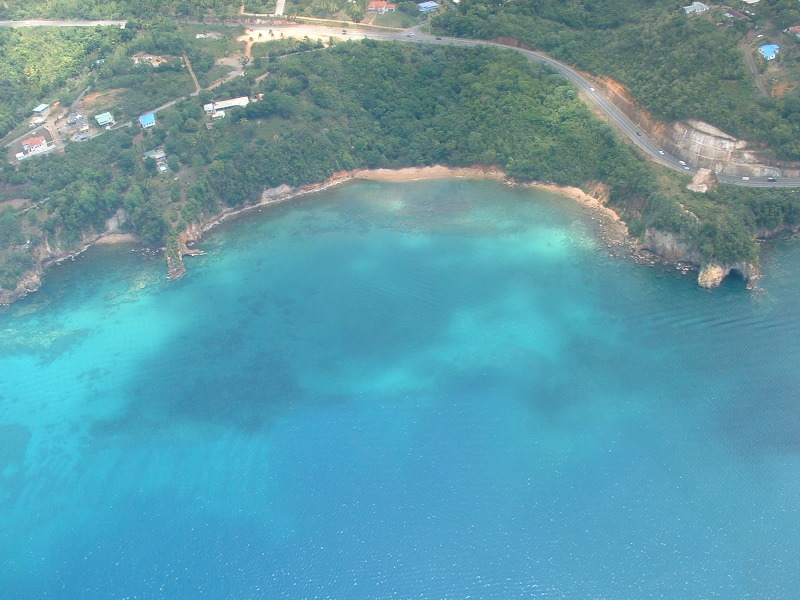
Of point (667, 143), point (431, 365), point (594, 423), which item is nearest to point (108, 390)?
point (431, 365)

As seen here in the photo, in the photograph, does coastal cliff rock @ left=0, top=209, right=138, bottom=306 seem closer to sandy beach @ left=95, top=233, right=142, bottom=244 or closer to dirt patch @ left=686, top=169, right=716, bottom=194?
sandy beach @ left=95, top=233, right=142, bottom=244

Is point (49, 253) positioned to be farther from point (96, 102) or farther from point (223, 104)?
point (223, 104)

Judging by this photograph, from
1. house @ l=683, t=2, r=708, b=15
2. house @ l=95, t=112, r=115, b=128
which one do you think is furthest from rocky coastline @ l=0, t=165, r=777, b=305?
house @ l=683, t=2, r=708, b=15

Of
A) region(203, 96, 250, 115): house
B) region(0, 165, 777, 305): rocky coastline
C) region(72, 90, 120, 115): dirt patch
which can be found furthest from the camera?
region(72, 90, 120, 115): dirt patch

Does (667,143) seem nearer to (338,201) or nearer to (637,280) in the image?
(637,280)

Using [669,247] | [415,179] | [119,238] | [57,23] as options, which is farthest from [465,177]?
[57,23]

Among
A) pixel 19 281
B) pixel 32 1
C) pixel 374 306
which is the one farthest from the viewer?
pixel 32 1
